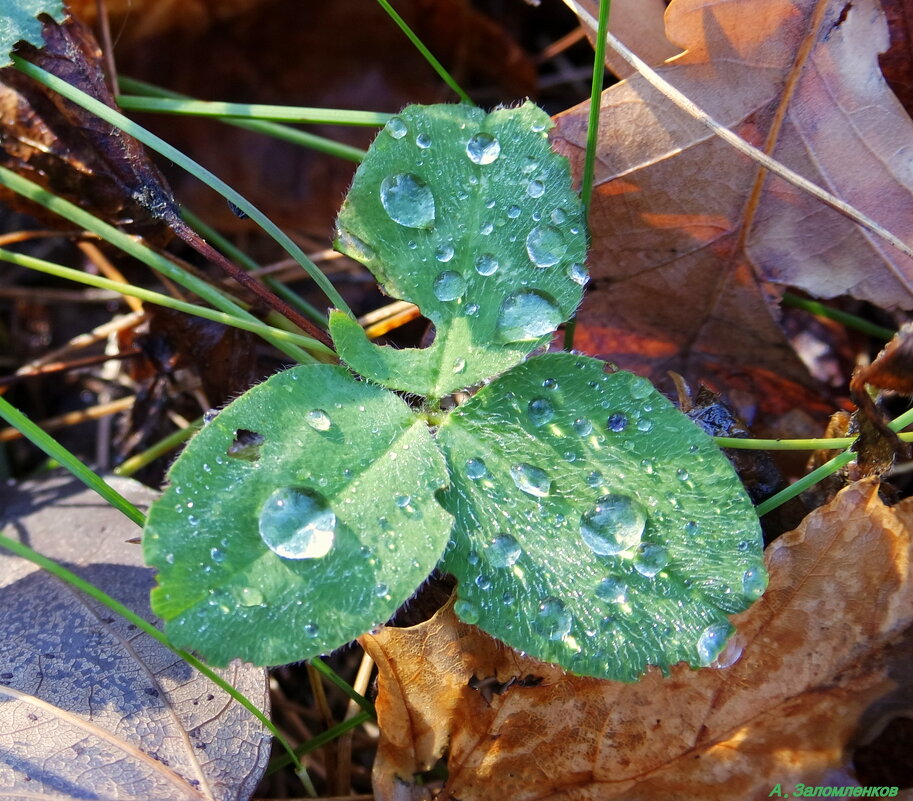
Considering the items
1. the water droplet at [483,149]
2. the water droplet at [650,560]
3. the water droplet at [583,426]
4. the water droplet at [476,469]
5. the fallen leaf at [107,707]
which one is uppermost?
the water droplet at [483,149]

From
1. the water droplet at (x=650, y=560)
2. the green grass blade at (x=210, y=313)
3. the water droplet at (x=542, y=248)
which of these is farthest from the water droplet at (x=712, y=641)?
the green grass blade at (x=210, y=313)

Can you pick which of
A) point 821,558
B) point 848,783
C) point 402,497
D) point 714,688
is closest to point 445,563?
point 402,497

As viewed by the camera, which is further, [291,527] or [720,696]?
[720,696]

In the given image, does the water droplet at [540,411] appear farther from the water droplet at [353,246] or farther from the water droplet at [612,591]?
the water droplet at [353,246]

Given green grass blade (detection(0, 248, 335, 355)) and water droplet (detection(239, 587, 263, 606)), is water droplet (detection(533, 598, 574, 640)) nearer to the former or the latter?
water droplet (detection(239, 587, 263, 606))

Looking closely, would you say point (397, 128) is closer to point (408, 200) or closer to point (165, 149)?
point (408, 200)

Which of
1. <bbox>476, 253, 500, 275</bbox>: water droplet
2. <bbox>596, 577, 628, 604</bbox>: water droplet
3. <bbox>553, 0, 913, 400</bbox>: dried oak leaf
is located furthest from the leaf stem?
<bbox>553, 0, 913, 400</bbox>: dried oak leaf

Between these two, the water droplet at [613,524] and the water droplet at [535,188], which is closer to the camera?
the water droplet at [613,524]

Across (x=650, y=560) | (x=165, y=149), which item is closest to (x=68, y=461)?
(x=165, y=149)
